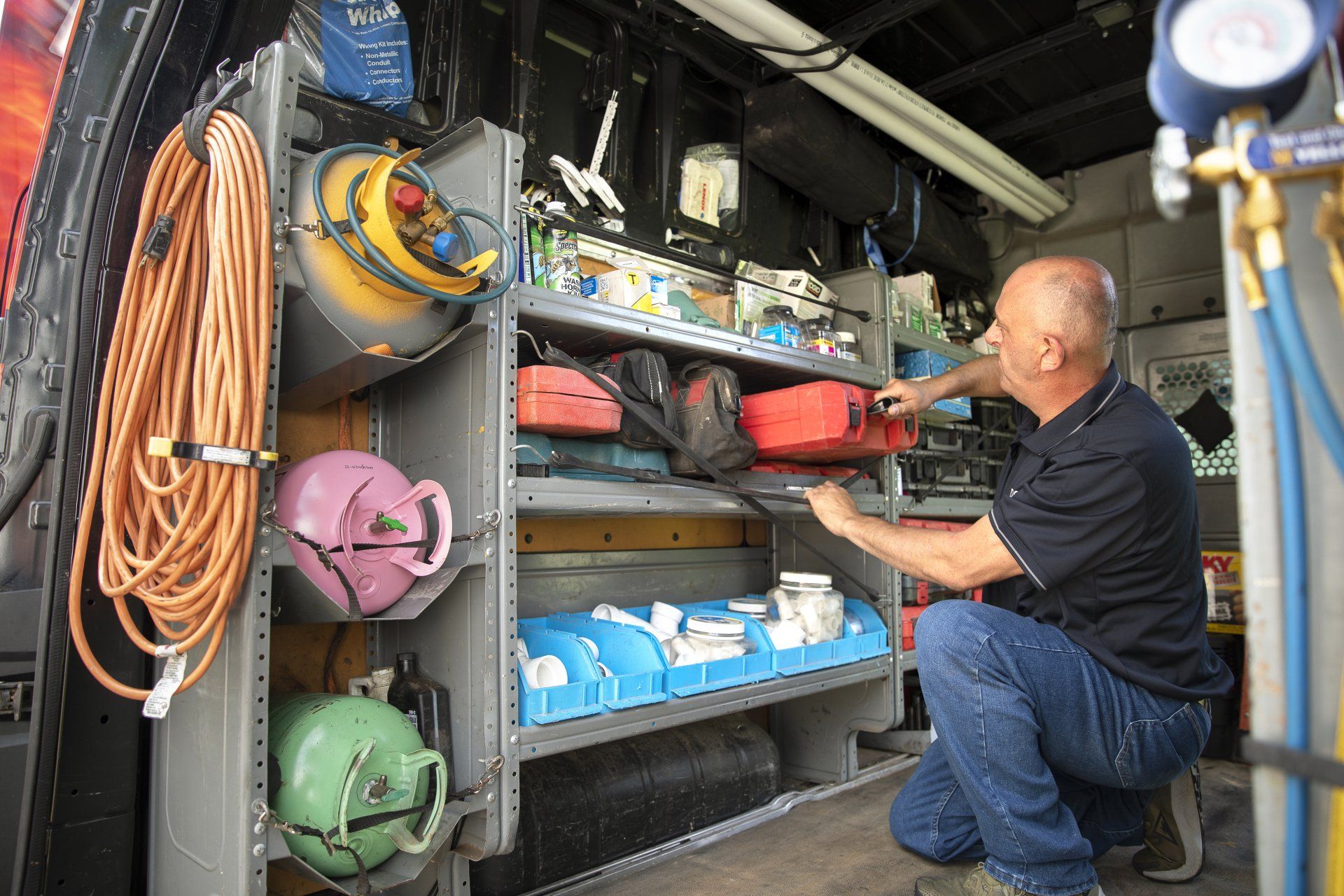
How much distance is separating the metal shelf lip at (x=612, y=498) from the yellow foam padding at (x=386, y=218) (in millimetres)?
467

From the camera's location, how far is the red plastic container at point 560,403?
1871mm

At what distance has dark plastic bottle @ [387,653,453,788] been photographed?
5.86 feet

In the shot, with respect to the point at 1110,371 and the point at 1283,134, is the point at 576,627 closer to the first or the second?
the point at 1110,371

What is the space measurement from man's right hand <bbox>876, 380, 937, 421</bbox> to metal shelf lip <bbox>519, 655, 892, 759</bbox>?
80cm

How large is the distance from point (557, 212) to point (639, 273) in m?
0.29

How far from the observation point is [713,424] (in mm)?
2229

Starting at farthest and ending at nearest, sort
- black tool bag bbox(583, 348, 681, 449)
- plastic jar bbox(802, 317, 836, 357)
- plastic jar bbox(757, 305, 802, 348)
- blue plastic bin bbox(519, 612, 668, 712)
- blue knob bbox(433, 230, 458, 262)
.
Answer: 1. plastic jar bbox(802, 317, 836, 357)
2. plastic jar bbox(757, 305, 802, 348)
3. black tool bag bbox(583, 348, 681, 449)
4. blue plastic bin bbox(519, 612, 668, 712)
5. blue knob bbox(433, 230, 458, 262)

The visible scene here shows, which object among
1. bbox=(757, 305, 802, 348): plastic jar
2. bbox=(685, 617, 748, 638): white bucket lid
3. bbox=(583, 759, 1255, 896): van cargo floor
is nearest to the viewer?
bbox=(583, 759, 1255, 896): van cargo floor

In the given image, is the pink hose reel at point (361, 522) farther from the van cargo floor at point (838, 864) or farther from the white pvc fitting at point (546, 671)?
the van cargo floor at point (838, 864)

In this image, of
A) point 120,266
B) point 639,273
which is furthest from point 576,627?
point 120,266

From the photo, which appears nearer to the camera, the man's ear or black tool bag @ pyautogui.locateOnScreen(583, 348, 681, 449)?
the man's ear

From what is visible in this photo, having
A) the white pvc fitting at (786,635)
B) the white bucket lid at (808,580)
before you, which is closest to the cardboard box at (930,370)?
the white bucket lid at (808,580)

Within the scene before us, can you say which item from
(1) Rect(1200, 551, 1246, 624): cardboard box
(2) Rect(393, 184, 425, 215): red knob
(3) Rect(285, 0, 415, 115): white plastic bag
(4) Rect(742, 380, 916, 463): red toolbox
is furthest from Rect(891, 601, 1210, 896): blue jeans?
(3) Rect(285, 0, 415, 115): white plastic bag

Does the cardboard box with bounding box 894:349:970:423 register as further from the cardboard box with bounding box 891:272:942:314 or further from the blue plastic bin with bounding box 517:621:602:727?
the blue plastic bin with bounding box 517:621:602:727
